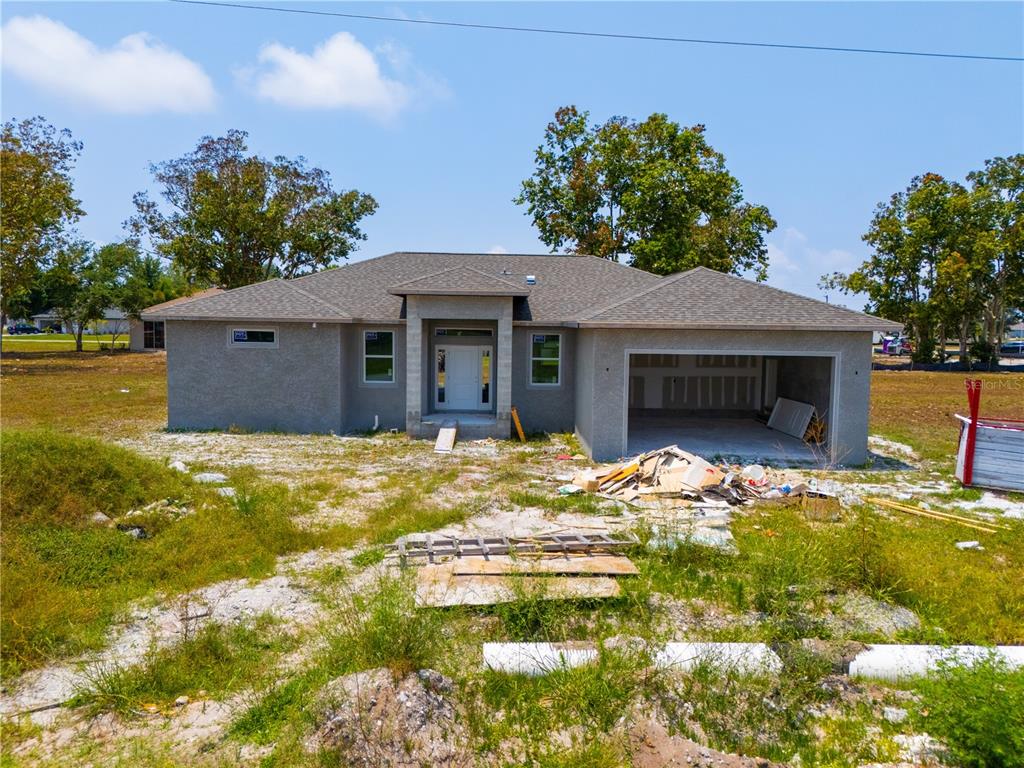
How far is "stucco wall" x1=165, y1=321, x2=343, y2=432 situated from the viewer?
53.6 feet

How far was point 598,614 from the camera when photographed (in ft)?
20.1

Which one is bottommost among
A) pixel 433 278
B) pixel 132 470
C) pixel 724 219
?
Result: pixel 132 470

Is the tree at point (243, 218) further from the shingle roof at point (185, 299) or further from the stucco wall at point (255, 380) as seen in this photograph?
the stucco wall at point (255, 380)

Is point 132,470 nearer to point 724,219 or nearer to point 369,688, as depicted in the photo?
point 369,688

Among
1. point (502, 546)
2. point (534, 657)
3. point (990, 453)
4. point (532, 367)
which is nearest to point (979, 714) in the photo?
point (534, 657)

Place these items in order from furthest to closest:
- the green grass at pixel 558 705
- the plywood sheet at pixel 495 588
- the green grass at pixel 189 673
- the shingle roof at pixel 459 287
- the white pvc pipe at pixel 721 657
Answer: the shingle roof at pixel 459 287 → the plywood sheet at pixel 495 588 → the white pvc pipe at pixel 721 657 → the green grass at pixel 189 673 → the green grass at pixel 558 705

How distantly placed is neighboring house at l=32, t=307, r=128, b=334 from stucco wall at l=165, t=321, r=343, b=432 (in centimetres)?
4061

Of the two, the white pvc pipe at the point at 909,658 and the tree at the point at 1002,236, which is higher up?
the tree at the point at 1002,236

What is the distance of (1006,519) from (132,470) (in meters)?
12.3

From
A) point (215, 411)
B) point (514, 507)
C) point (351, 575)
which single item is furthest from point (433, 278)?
point (351, 575)

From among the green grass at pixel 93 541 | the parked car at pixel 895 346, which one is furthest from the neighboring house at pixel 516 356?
the parked car at pixel 895 346

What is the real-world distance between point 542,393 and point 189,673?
1269 cm

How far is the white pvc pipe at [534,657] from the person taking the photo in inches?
198

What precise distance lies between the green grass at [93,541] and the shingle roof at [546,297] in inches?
290
